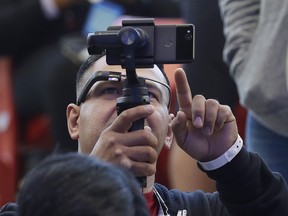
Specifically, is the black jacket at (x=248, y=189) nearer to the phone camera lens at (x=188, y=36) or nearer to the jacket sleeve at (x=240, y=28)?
the phone camera lens at (x=188, y=36)

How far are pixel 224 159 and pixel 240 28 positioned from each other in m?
0.93

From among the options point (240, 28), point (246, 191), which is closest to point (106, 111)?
point (246, 191)

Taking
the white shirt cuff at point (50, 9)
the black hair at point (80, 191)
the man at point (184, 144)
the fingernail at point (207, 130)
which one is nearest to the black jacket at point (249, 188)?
the man at point (184, 144)

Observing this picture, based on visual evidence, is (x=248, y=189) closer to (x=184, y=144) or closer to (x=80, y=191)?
(x=184, y=144)

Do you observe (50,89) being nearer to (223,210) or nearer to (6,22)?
(6,22)

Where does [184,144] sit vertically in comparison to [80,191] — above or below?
below

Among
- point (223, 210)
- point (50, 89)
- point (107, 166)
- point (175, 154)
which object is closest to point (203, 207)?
point (223, 210)

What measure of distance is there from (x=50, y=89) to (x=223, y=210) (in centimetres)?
229

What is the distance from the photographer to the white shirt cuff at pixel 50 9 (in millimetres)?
5438

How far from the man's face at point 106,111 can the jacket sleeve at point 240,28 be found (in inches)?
27.1

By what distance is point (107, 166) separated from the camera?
74.0 inches

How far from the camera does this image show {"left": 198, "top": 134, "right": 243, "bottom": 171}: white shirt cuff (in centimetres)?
252

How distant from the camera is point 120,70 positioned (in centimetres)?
266

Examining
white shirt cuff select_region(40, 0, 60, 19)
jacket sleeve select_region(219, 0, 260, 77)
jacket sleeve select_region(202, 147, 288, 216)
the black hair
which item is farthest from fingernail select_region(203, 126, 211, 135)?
white shirt cuff select_region(40, 0, 60, 19)
